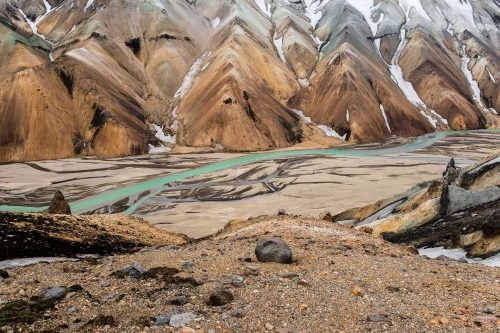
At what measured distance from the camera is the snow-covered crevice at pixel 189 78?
7356cm

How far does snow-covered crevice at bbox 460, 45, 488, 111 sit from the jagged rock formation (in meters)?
86.8

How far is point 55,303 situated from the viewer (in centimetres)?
514

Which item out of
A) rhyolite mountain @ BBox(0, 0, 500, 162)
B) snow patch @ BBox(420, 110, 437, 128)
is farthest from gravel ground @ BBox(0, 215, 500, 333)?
snow patch @ BBox(420, 110, 437, 128)

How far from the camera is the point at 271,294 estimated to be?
5426mm

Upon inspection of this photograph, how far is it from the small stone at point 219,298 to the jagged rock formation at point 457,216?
6274 mm

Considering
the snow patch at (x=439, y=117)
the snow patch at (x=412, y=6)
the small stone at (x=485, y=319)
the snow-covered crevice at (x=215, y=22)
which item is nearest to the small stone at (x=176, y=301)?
the small stone at (x=485, y=319)

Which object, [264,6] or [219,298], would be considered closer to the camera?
[219,298]

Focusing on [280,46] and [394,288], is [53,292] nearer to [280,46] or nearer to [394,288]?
[394,288]

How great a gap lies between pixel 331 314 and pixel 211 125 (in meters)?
56.4

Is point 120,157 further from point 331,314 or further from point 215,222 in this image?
point 331,314

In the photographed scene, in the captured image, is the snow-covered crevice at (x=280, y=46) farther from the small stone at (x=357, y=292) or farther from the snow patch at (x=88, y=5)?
the small stone at (x=357, y=292)

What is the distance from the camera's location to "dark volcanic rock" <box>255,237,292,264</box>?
277 inches

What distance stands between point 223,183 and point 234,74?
36.2m

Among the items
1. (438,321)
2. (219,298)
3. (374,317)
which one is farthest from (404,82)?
(219,298)
